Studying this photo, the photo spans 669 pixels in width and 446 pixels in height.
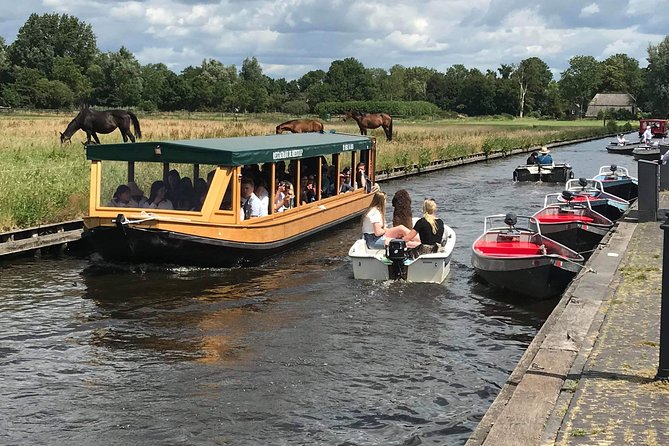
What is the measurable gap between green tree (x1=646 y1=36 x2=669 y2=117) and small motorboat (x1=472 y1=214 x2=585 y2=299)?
12306 centimetres

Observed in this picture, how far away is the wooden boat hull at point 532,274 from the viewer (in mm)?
13727

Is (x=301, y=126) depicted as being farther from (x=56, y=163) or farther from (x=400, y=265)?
(x=400, y=265)

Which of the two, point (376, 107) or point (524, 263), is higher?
point (376, 107)

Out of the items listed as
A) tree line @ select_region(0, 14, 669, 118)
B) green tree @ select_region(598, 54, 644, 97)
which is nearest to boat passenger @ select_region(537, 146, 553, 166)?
tree line @ select_region(0, 14, 669, 118)

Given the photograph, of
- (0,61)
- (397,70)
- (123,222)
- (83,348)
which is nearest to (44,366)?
(83,348)

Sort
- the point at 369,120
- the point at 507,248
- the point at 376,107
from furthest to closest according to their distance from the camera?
the point at 376,107, the point at 369,120, the point at 507,248

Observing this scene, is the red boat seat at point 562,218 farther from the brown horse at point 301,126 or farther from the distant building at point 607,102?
the distant building at point 607,102

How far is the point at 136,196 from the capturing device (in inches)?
657

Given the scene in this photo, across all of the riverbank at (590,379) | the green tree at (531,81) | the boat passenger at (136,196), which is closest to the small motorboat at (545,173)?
the boat passenger at (136,196)

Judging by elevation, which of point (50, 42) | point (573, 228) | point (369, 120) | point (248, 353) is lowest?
point (248, 353)

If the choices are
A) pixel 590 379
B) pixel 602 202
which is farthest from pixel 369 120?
pixel 590 379

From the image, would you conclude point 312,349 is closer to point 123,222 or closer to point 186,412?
point 186,412

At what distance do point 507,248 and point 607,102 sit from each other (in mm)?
162009

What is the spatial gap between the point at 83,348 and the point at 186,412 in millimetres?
2951
